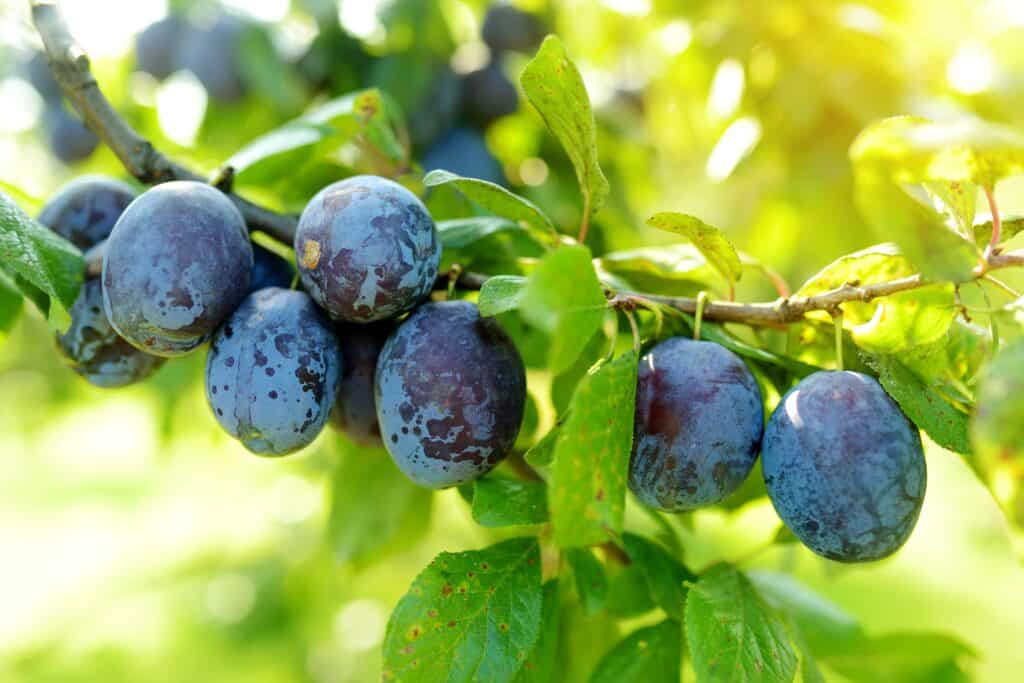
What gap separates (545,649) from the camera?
83cm

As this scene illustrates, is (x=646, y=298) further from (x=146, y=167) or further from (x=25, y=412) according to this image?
(x=25, y=412)

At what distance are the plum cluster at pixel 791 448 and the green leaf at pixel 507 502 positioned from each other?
3.6 inches

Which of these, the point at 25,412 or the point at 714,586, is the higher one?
the point at 714,586

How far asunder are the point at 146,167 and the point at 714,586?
71 cm

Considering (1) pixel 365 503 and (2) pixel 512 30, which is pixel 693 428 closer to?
(1) pixel 365 503

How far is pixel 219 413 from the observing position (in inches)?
30.2

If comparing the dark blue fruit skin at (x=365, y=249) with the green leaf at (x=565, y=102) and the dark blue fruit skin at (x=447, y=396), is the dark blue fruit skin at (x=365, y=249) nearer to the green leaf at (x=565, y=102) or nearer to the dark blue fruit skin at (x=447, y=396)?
the dark blue fruit skin at (x=447, y=396)

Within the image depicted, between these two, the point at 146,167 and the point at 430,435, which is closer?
the point at 430,435

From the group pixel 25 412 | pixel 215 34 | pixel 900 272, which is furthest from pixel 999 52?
pixel 25 412

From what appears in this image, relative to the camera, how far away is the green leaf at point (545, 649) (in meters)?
0.80

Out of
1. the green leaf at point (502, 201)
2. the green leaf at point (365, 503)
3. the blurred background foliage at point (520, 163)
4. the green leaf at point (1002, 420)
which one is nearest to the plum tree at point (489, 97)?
the blurred background foliage at point (520, 163)

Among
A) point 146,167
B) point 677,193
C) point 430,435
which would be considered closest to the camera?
point 430,435

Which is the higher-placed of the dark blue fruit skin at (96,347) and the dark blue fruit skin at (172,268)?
the dark blue fruit skin at (172,268)

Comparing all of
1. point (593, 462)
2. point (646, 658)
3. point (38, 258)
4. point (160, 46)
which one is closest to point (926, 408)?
point (593, 462)
